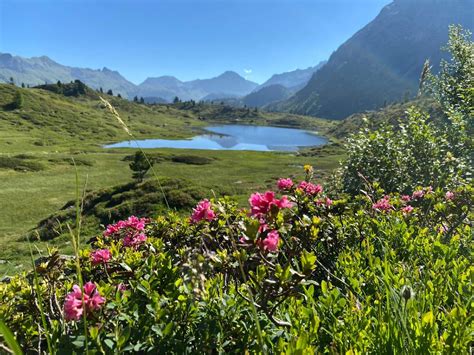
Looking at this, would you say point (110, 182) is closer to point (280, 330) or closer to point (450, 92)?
point (450, 92)

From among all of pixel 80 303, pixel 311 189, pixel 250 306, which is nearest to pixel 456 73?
pixel 311 189

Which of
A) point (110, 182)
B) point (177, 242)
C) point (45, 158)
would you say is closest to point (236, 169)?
point (110, 182)

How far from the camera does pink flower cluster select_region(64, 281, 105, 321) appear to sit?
2.31 m

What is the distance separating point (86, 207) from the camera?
31266mm

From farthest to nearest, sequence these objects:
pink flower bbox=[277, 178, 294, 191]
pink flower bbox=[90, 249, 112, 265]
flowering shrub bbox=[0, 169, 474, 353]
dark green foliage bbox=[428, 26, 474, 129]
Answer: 1. dark green foliage bbox=[428, 26, 474, 129]
2. pink flower bbox=[277, 178, 294, 191]
3. pink flower bbox=[90, 249, 112, 265]
4. flowering shrub bbox=[0, 169, 474, 353]

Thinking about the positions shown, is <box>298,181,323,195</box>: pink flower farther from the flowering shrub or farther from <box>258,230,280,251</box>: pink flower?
<box>258,230,280,251</box>: pink flower

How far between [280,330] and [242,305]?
41 centimetres

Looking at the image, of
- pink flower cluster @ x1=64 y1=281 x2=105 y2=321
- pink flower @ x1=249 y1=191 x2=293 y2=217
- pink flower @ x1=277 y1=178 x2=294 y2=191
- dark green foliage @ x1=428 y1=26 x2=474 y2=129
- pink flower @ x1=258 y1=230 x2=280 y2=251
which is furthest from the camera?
dark green foliage @ x1=428 y1=26 x2=474 y2=129

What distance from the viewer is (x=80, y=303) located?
235 centimetres

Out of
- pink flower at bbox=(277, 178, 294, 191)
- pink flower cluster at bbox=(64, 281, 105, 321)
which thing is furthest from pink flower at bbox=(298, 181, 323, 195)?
pink flower cluster at bbox=(64, 281, 105, 321)

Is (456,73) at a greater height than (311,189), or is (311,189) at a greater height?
(456,73)

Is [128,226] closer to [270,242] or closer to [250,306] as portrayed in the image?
[250,306]

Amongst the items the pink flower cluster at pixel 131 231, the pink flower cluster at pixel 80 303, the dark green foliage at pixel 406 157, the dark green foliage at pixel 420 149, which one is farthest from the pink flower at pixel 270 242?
the dark green foliage at pixel 406 157

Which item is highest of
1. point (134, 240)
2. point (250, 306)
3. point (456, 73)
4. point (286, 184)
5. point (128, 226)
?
point (456, 73)
